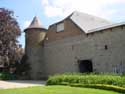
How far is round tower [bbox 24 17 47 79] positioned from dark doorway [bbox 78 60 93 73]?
9.39 metres

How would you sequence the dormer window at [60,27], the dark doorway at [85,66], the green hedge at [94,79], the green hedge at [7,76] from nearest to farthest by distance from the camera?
the green hedge at [94,79], the dark doorway at [85,66], the dormer window at [60,27], the green hedge at [7,76]

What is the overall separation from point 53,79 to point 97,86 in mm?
6142

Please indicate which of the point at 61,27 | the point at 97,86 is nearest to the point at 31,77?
the point at 61,27

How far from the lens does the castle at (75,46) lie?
94.8ft

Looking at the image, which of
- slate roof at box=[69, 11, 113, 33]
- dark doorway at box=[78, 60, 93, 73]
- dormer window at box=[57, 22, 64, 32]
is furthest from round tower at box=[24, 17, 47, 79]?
dark doorway at box=[78, 60, 93, 73]

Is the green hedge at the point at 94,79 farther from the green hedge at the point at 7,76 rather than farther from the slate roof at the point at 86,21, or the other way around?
the green hedge at the point at 7,76

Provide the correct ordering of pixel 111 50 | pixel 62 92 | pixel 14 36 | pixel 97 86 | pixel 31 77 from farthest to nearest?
pixel 31 77, pixel 111 50, pixel 14 36, pixel 97 86, pixel 62 92

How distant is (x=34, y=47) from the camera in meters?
40.9

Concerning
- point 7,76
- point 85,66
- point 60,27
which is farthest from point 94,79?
point 7,76

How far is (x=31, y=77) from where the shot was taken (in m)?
40.6

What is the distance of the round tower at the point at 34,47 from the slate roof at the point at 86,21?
719cm

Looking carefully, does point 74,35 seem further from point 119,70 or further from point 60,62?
point 119,70

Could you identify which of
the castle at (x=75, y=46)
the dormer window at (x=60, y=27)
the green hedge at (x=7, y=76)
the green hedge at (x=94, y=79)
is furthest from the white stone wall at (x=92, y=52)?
the green hedge at (x=94, y=79)

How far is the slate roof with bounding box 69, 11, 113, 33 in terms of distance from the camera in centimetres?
3412
